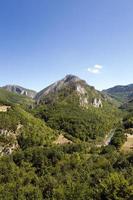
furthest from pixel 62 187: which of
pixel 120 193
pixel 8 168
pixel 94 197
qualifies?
pixel 8 168

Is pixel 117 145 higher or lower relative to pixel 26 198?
higher

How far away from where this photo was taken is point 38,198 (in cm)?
9162

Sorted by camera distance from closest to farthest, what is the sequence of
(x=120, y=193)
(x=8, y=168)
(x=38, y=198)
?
(x=120, y=193)
(x=38, y=198)
(x=8, y=168)

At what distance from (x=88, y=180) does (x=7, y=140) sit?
96635 mm

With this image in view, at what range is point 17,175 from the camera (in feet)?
405

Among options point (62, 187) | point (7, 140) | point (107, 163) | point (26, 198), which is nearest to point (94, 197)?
point (62, 187)

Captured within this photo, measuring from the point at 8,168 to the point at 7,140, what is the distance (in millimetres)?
54386

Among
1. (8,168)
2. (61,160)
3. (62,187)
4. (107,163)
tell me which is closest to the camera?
(62,187)

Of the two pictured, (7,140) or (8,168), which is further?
(7,140)

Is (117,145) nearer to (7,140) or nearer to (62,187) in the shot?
(7,140)

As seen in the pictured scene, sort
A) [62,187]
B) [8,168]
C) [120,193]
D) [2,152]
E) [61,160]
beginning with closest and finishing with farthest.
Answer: [120,193] < [62,187] < [8,168] < [61,160] < [2,152]

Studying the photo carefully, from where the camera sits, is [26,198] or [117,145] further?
[117,145]

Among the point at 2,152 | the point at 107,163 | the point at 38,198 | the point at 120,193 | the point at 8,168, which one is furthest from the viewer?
the point at 2,152

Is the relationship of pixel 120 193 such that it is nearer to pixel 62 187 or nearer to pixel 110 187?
pixel 110 187
